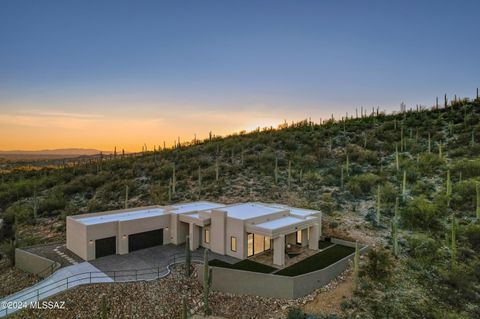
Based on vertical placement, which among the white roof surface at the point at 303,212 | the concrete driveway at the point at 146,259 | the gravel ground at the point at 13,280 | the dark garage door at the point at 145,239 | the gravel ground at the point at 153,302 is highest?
the white roof surface at the point at 303,212

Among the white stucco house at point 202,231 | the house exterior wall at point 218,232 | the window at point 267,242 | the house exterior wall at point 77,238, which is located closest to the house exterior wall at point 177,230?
the white stucco house at point 202,231

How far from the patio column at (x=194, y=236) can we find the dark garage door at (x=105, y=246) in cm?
485

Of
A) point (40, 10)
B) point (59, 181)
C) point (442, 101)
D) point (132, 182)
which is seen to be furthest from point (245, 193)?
point (442, 101)

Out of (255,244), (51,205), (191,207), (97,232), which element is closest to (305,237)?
(255,244)

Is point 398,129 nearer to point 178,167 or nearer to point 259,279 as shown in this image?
point 178,167

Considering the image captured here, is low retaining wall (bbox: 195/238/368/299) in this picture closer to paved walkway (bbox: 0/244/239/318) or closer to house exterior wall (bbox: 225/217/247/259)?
paved walkway (bbox: 0/244/239/318)

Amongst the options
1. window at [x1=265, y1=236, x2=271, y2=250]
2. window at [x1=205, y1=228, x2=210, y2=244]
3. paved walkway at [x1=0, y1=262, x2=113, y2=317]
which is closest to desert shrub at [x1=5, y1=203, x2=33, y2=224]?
paved walkway at [x1=0, y1=262, x2=113, y2=317]

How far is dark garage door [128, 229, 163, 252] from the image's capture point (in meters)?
21.5

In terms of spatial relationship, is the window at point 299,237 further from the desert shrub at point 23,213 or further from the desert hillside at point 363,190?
the desert shrub at point 23,213

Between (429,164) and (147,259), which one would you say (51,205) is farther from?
(429,164)

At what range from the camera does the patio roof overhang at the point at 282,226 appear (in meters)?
19.0

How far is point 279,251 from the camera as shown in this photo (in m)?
18.9

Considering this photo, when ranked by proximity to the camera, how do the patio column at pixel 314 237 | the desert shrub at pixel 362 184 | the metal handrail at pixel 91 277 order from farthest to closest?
1. the desert shrub at pixel 362 184
2. the patio column at pixel 314 237
3. the metal handrail at pixel 91 277

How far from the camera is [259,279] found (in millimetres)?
16719
